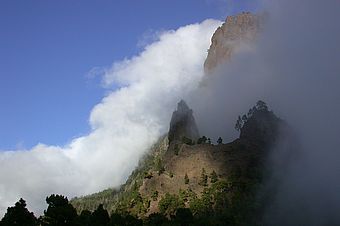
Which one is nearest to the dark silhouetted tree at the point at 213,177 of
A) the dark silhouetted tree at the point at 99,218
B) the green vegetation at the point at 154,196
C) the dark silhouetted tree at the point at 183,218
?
the green vegetation at the point at 154,196

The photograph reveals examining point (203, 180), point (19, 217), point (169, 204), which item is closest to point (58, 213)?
point (19, 217)

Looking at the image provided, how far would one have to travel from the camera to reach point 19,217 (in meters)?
92.9

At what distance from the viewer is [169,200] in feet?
595

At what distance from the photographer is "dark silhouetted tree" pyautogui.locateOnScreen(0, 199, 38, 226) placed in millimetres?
91750

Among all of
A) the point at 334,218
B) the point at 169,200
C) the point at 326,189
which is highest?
the point at 169,200

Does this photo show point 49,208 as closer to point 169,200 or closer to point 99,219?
point 99,219

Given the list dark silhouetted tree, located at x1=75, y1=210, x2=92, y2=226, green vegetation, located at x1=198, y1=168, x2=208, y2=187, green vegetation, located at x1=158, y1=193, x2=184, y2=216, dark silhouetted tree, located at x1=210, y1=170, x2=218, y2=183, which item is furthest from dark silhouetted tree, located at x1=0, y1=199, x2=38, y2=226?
dark silhouetted tree, located at x1=210, y1=170, x2=218, y2=183

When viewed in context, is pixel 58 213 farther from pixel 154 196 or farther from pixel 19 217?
pixel 154 196

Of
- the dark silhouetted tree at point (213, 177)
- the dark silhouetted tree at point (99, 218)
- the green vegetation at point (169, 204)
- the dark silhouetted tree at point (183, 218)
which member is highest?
the dark silhouetted tree at point (213, 177)

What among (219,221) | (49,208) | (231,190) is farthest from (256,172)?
(49,208)

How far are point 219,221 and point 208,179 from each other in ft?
235

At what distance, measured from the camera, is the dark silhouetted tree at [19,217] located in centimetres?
9175

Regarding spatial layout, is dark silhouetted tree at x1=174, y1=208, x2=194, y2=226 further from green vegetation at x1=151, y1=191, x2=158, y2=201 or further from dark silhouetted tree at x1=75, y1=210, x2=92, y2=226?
green vegetation at x1=151, y1=191, x2=158, y2=201

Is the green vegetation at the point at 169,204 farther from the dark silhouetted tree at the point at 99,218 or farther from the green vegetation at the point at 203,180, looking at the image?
the dark silhouetted tree at the point at 99,218
